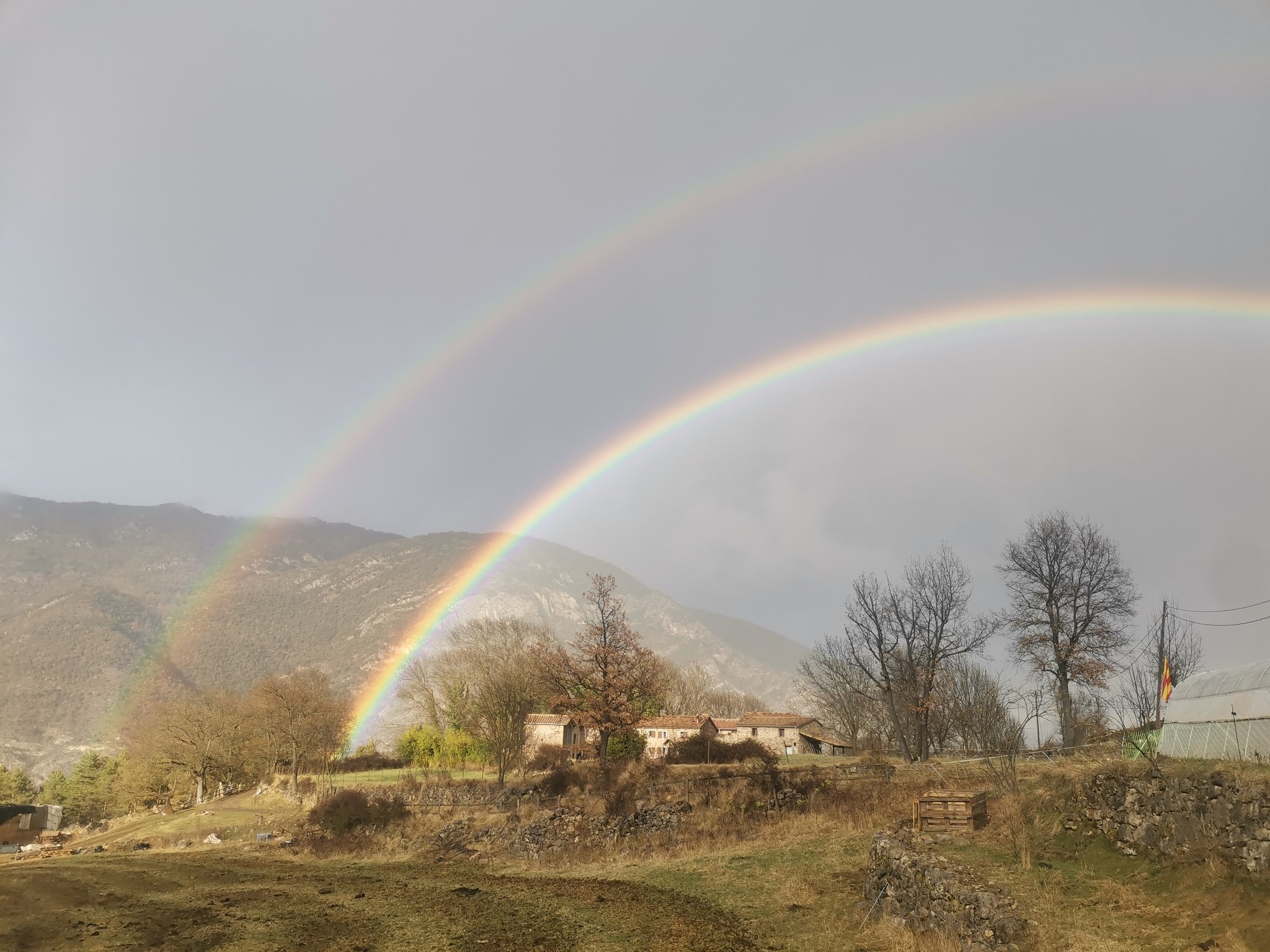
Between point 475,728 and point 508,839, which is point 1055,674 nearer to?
point 508,839

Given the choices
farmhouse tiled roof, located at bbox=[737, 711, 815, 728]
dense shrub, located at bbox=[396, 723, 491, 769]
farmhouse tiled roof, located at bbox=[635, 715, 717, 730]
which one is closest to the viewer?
dense shrub, located at bbox=[396, 723, 491, 769]

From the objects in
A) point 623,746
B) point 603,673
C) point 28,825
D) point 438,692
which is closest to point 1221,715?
point 603,673

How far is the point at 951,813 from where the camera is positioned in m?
21.8

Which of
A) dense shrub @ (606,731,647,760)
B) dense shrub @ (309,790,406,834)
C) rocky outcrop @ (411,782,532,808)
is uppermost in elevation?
dense shrub @ (606,731,647,760)

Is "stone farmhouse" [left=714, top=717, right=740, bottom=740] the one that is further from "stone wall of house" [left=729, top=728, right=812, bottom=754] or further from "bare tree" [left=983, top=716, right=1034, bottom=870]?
"bare tree" [left=983, top=716, right=1034, bottom=870]

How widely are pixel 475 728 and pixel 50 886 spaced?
32.9 m

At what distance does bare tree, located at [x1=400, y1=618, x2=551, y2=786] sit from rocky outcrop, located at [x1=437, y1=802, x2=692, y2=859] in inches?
310

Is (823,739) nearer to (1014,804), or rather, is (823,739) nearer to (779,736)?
(779,736)

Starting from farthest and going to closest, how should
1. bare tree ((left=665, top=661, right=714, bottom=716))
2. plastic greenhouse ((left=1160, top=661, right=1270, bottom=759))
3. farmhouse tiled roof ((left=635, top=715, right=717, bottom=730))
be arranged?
bare tree ((left=665, top=661, right=714, bottom=716)) → farmhouse tiled roof ((left=635, top=715, right=717, bottom=730)) → plastic greenhouse ((left=1160, top=661, right=1270, bottom=759))

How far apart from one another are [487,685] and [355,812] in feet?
39.5

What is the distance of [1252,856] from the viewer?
1292cm

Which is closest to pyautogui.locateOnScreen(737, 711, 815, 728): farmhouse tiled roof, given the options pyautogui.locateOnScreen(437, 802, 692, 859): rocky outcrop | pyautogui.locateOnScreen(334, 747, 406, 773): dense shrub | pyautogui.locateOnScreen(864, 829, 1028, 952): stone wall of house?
pyautogui.locateOnScreen(334, 747, 406, 773): dense shrub

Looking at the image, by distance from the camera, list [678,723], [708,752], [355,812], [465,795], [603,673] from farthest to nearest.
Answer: [678,723] → [708,752] → [603,673] → [465,795] → [355,812]

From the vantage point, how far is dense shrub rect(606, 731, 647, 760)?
51.4 meters
